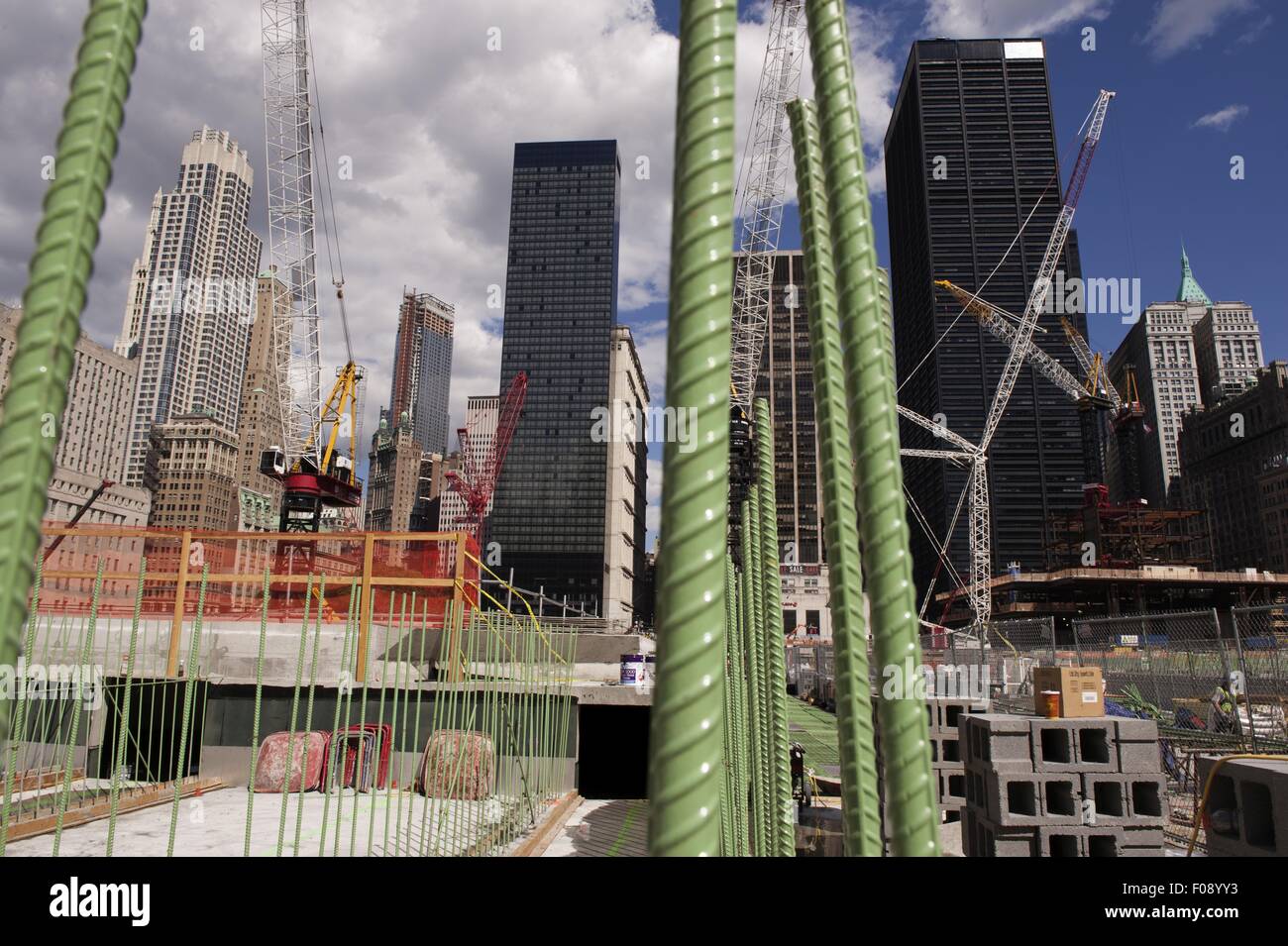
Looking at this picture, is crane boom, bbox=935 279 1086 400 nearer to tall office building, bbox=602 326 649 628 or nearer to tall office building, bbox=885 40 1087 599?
tall office building, bbox=885 40 1087 599

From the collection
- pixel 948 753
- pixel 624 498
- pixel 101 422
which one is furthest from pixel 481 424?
pixel 948 753

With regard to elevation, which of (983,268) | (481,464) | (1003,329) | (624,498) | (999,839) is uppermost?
(983,268)

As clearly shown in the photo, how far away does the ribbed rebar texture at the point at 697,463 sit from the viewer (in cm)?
80

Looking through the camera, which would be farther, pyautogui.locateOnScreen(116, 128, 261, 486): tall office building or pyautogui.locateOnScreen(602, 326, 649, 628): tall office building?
pyautogui.locateOnScreen(116, 128, 261, 486): tall office building

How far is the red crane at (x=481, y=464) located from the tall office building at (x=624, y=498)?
24733mm

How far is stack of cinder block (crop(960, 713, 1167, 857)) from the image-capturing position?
23.8 ft

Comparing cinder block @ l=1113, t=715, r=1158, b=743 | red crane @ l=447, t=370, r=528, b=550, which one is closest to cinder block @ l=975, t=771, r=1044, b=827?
cinder block @ l=1113, t=715, r=1158, b=743

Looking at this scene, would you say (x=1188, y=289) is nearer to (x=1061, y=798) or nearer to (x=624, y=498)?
(x=624, y=498)

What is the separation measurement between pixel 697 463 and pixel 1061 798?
871 cm

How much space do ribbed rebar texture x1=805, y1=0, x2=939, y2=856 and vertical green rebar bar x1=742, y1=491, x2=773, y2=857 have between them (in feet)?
8.76

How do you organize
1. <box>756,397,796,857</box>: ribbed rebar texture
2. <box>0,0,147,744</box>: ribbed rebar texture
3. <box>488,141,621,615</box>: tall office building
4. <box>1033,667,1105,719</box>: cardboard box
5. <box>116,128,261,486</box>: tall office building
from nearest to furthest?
<box>0,0,147,744</box>: ribbed rebar texture < <box>756,397,796,857</box>: ribbed rebar texture < <box>1033,667,1105,719</box>: cardboard box < <box>488,141,621,615</box>: tall office building < <box>116,128,261,486</box>: tall office building

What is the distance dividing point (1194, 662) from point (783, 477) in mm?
148404

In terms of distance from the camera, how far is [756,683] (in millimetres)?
4395
